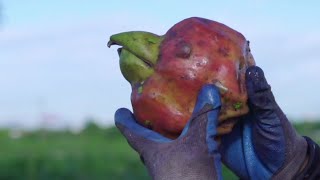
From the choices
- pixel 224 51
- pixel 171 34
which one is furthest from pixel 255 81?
pixel 171 34

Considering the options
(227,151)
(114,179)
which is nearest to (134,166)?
(114,179)

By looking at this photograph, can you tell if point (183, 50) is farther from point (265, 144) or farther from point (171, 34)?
point (265, 144)

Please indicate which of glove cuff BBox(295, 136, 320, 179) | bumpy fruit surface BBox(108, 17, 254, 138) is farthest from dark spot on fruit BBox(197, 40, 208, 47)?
glove cuff BBox(295, 136, 320, 179)

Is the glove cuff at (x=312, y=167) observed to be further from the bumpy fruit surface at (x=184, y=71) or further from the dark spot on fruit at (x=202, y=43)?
the dark spot on fruit at (x=202, y=43)

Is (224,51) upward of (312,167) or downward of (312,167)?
upward

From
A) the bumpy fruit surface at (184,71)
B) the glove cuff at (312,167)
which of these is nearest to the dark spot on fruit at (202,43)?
the bumpy fruit surface at (184,71)

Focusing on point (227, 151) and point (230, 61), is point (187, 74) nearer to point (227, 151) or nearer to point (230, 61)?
point (230, 61)
